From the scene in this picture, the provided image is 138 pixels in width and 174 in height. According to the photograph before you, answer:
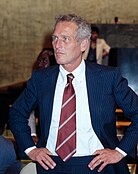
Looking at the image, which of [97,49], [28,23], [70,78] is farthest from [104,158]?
[28,23]

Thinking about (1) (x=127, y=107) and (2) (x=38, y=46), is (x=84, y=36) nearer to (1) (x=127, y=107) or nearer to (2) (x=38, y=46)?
(1) (x=127, y=107)

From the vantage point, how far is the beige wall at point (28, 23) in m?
7.00

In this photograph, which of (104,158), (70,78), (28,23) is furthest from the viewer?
(28,23)

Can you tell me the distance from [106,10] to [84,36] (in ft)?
17.7

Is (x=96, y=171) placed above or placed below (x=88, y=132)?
below

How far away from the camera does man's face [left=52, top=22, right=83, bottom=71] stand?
5.46 feet

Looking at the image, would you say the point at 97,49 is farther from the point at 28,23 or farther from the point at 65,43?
the point at 65,43

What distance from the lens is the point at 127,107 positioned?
171 cm

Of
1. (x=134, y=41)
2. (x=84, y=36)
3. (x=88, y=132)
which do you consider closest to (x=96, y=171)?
(x=88, y=132)

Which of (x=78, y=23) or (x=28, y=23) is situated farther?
(x=28, y=23)

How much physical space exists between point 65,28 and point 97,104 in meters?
0.29

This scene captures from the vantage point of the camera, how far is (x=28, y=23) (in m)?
7.09

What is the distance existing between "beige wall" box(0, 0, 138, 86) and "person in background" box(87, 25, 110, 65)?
73 cm

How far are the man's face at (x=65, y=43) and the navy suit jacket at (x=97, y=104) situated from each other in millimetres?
131
